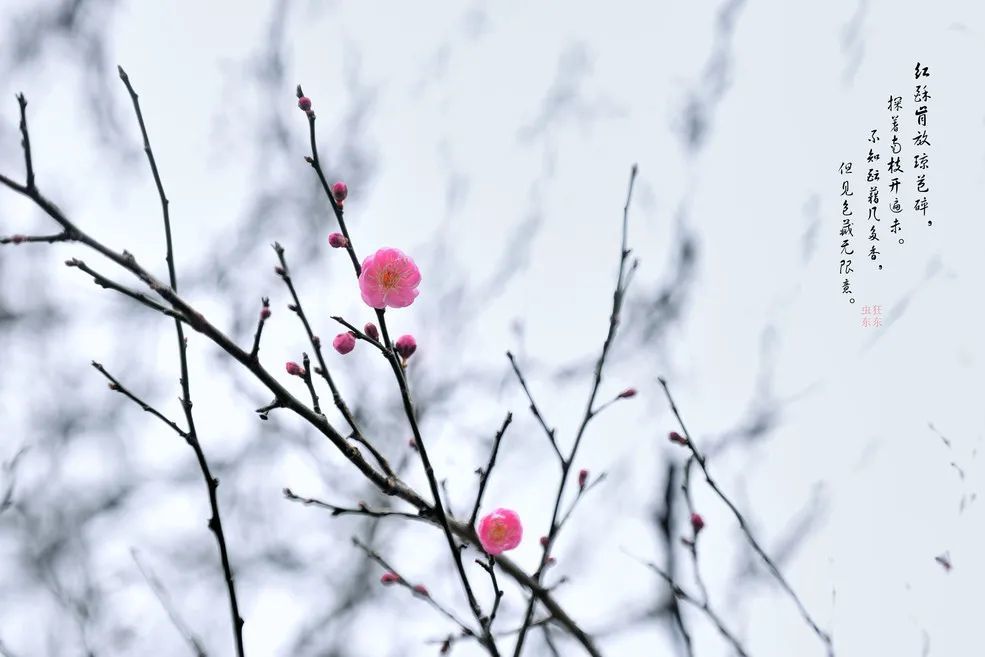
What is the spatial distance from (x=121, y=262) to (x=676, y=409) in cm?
140

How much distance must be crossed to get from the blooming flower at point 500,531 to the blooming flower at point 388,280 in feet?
2.03

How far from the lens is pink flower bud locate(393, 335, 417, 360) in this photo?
1.53 metres

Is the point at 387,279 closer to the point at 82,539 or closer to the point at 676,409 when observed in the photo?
the point at 676,409

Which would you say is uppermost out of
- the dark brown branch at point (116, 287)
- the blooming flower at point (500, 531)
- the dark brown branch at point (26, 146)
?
the dark brown branch at point (26, 146)

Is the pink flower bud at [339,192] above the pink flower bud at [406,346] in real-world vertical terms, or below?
above

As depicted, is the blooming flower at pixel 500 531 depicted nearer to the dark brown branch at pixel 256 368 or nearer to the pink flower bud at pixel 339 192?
the dark brown branch at pixel 256 368

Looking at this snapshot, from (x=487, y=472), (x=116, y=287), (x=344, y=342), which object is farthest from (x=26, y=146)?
(x=487, y=472)

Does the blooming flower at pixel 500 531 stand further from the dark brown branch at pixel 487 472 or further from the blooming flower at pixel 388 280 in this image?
the blooming flower at pixel 388 280

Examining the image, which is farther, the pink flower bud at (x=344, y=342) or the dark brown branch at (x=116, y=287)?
the pink flower bud at (x=344, y=342)

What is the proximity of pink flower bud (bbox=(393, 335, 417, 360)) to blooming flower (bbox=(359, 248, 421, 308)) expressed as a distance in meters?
0.09

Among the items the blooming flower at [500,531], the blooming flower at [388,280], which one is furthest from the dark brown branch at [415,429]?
the blooming flower at [500,531]

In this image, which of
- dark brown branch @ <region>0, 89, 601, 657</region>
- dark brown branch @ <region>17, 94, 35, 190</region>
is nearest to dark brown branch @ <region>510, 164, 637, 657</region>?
dark brown branch @ <region>0, 89, 601, 657</region>

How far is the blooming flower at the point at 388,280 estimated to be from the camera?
147 cm

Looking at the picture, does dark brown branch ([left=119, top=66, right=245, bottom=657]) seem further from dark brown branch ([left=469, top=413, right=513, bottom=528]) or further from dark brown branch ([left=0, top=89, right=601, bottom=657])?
dark brown branch ([left=469, top=413, right=513, bottom=528])
